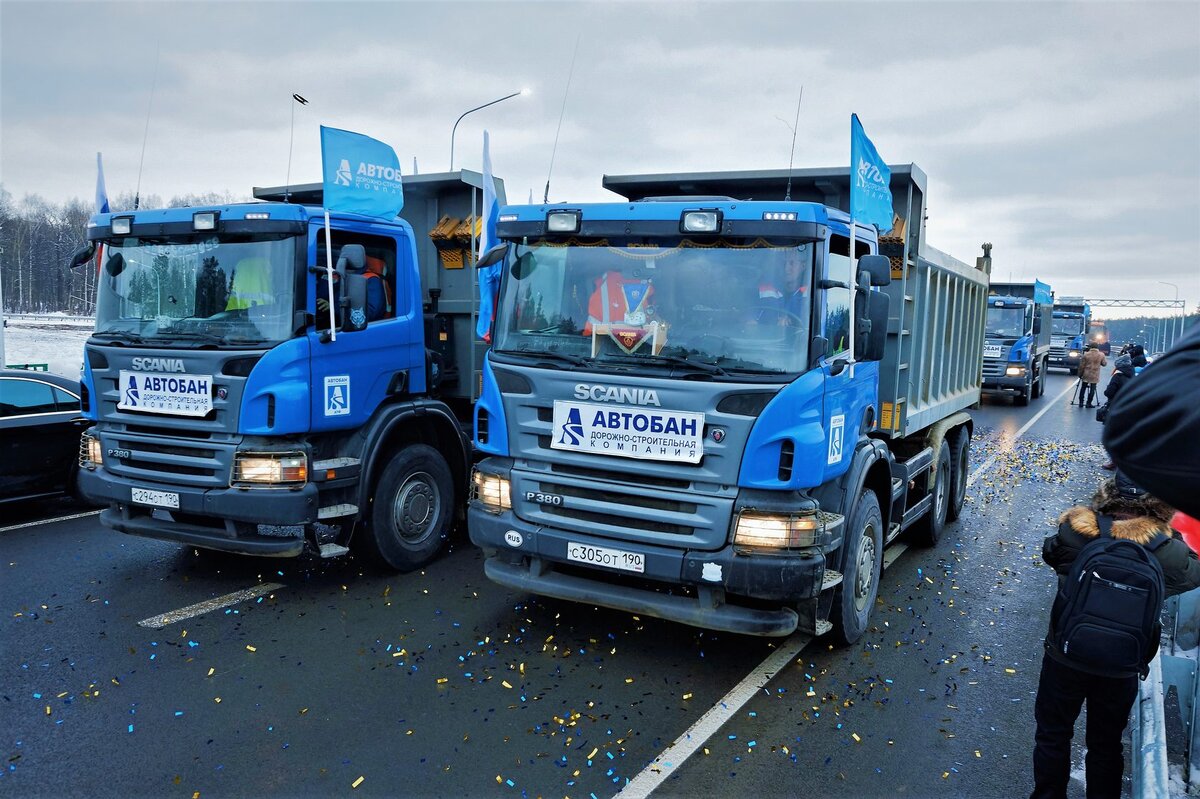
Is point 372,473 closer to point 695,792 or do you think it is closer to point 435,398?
point 435,398

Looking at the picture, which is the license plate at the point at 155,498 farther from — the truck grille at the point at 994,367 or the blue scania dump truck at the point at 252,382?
the truck grille at the point at 994,367

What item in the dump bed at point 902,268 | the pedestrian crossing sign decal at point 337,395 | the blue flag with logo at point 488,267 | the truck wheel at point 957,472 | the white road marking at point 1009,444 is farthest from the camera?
the white road marking at point 1009,444

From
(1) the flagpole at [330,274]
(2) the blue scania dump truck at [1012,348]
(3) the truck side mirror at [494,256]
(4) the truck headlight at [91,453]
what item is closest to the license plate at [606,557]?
(3) the truck side mirror at [494,256]

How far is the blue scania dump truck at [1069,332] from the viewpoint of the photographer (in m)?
36.9

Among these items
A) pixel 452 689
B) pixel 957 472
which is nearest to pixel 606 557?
pixel 452 689

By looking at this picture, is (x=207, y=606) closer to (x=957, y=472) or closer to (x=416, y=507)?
(x=416, y=507)

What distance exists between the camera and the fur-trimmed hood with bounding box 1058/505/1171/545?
350 centimetres

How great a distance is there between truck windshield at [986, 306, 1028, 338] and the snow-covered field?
22385 millimetres

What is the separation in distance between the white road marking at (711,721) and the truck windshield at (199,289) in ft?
12.7

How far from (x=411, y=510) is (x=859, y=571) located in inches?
144

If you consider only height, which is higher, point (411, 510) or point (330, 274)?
point (330, 274)

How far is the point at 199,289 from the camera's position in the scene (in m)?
6.11

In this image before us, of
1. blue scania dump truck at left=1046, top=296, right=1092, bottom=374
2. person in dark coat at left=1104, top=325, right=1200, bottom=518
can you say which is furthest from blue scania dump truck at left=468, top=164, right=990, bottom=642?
blue scania dump truck at left=1046, top=296, right=1092, bottom=374

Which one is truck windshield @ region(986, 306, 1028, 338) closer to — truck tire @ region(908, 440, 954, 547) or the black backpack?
truck tire @ region(908, 440, 954, 547)
